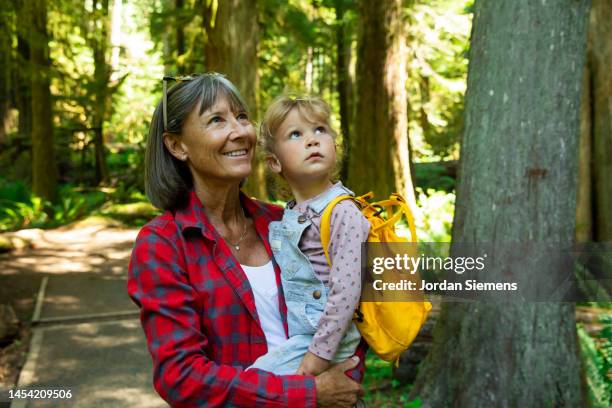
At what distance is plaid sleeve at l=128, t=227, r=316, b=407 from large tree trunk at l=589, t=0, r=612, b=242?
296 inches

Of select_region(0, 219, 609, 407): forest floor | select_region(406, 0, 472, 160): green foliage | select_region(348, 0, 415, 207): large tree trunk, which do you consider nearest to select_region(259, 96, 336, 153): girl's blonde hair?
select_region(0, 219, 609, 407): forest floor

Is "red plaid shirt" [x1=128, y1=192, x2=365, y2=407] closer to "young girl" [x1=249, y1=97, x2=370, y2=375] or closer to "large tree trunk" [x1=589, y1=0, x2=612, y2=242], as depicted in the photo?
"young girl" [x1=249, y1=97, x2=370, y2=375]

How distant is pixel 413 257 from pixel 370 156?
8.41 meters

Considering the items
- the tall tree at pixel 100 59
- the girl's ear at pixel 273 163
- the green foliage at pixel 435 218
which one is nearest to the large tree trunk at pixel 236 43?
the green foliage at pixel 435 218

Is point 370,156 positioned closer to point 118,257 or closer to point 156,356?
point 118,257

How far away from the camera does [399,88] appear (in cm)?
1082

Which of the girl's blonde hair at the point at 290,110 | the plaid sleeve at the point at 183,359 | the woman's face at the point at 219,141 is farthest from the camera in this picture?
the girl's blonde hair at the point at 290,110

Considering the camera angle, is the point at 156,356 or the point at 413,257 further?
the point at 413,257

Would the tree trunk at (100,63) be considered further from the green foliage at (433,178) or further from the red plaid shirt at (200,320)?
the red plaid shirt at (200,320)

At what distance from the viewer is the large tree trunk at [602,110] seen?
27.7 feet

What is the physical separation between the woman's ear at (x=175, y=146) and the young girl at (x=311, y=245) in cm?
38

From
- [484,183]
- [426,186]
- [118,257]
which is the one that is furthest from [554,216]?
[426,186]

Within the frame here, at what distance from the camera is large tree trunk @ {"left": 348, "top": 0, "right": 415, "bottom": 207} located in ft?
35.1

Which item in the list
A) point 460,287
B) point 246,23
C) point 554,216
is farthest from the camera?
point 246,23
